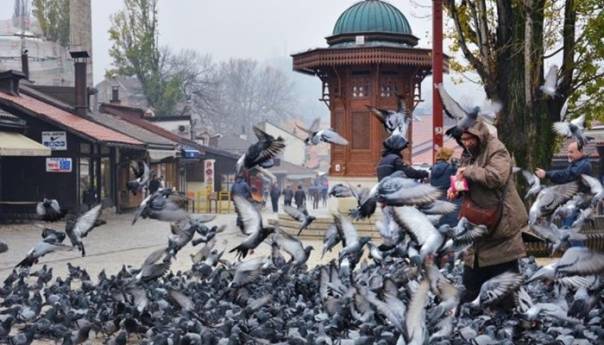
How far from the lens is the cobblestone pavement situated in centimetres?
1268

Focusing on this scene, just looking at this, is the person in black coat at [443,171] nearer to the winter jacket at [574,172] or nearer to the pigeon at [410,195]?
the winter jacket at [574,172]

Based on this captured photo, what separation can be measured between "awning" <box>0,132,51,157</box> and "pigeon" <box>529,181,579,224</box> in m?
15.7

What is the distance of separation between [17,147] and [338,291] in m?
16.1

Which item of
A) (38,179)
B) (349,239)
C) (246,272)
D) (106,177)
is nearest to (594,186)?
(349,239)

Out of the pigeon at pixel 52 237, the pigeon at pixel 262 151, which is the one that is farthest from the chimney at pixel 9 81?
the pigeon at pixel 262 151

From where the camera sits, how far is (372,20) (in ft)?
70.6

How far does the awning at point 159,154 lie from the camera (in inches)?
1219

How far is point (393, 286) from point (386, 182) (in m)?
0.95

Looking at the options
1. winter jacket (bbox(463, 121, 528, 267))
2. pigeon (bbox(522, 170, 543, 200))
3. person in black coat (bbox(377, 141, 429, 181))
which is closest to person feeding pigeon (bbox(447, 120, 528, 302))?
winter jacket (bbox(463, 121, 528, 267))

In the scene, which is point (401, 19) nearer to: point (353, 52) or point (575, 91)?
point (353, 52)

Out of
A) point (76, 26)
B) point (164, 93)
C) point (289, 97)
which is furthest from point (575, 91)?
point (289, 97)

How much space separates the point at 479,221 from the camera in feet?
20.0

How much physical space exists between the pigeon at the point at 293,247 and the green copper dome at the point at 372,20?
13788mm

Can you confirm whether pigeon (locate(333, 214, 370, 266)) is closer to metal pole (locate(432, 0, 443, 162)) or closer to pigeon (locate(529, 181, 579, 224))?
pigeon (locate(529, 181, 579, 224))
